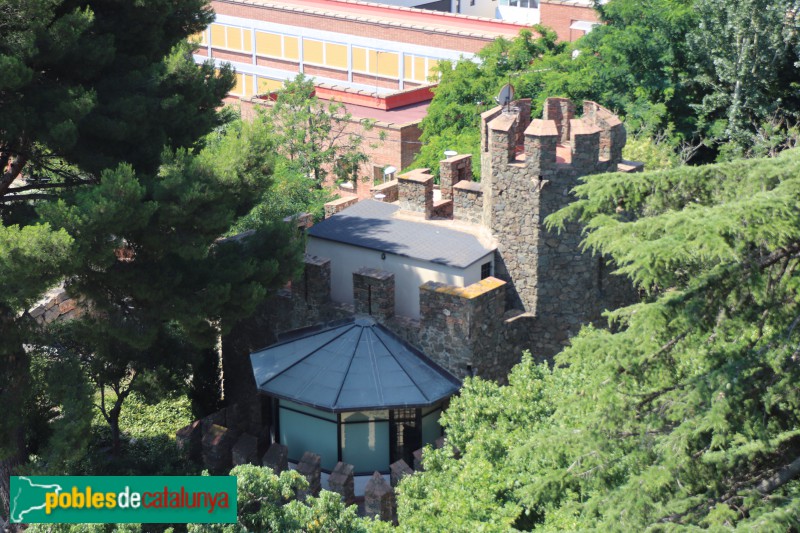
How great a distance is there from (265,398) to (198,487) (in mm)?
8494

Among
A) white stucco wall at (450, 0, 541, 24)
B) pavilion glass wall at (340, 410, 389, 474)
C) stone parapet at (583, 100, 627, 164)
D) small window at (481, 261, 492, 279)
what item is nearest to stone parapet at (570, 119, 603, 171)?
stone parapet at (583, 100, 627, 164)

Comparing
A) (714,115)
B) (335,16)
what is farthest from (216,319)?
(335,16)

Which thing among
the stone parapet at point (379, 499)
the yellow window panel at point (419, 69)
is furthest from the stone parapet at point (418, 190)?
the yellow window panel at point (419, 69)

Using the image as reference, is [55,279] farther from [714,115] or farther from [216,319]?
[714,115]

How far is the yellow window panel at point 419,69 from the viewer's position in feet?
198

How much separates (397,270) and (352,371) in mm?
2677

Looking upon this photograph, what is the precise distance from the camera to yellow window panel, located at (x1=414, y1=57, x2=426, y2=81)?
6047 cm

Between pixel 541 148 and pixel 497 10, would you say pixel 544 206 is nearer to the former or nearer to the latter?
pixel 541 148

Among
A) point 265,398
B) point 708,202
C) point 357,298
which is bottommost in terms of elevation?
point 265,398

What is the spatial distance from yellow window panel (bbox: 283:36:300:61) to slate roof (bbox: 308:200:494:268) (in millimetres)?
38665

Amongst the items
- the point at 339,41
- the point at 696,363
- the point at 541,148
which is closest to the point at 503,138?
the point at 541,148

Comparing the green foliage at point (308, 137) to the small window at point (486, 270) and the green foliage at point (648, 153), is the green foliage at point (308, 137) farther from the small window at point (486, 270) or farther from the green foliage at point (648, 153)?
the small window at point (486, 270)

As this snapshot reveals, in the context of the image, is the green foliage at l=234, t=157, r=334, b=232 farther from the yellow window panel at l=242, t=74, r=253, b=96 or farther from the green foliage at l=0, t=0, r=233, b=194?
the yellow window panel at l=242, t=74, r=253, b=96

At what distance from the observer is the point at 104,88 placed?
22531 millimetres
